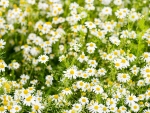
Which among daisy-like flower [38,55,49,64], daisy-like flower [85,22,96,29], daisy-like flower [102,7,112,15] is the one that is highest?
daisy-like flower [102,7,112,15]

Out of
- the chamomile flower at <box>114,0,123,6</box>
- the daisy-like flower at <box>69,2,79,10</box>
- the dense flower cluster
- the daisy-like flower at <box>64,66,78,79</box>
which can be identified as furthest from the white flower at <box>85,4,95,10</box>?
the daisy-like flower at <box>64,66,78,79</box>

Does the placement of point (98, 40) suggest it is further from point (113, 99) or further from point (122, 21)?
point (113, 99)

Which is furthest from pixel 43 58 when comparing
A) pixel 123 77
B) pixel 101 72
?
pixel 123 77

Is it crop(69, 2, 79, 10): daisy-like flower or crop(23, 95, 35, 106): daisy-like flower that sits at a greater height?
crop(69, 2, 79, 10): daisy-like flower

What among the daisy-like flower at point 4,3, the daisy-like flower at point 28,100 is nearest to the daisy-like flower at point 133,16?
the daisy-like flower at point 4,3

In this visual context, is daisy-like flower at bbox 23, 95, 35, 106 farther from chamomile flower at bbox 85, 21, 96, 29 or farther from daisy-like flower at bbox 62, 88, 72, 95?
chamomile flower at bbox 85, 21, 96, 29

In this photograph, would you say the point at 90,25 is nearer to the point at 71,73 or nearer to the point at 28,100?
the point at 71,73

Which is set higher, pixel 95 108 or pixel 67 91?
pixel 67 91

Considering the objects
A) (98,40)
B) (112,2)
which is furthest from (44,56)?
(112,2)
